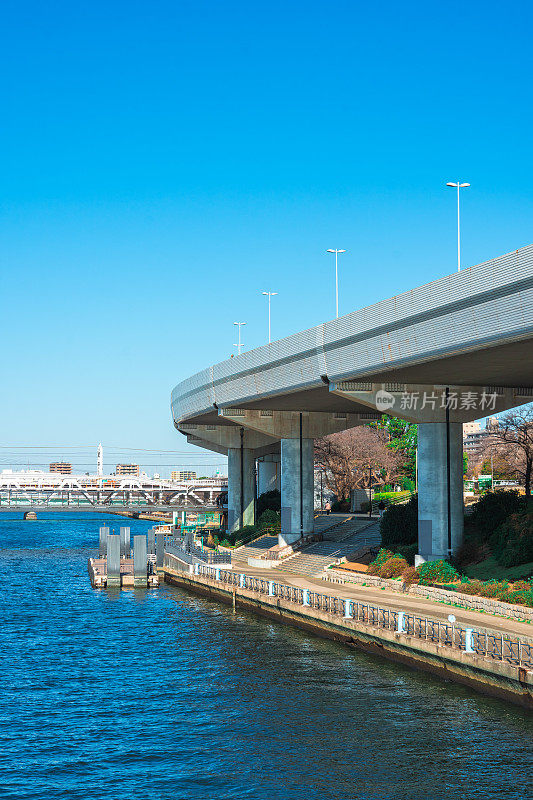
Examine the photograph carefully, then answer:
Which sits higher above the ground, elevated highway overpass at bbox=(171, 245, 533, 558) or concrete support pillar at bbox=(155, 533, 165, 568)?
elevated highway overpass at bbox=(171, 245, 533, 558)

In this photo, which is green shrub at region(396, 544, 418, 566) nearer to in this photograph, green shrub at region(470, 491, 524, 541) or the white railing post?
green shrub at region(470, 491, 524, 541)

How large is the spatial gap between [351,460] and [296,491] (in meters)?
32.6

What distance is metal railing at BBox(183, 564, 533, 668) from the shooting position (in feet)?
92.1

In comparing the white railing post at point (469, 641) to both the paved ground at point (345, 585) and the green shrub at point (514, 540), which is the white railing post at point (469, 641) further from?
the green shrub at point (514, 540)

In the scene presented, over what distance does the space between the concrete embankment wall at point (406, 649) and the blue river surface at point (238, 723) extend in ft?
1.42

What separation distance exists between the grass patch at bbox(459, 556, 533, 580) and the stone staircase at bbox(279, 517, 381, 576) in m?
14.2

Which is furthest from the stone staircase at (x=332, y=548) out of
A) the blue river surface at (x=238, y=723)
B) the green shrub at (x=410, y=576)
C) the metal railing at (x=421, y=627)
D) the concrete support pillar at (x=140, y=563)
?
the blue river surface at (x=238, y=723)

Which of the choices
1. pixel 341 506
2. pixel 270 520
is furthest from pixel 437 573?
pixel 341 506

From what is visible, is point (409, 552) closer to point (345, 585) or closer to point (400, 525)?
point (345, 585)

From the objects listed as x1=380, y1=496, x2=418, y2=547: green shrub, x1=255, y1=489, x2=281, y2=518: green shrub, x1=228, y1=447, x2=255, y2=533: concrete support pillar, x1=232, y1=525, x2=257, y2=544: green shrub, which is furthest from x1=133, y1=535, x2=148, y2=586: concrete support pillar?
x1=255, y1=489, x2=281, y2=518: green shrub

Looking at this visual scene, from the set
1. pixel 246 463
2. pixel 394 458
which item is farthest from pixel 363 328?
pixel 394 458

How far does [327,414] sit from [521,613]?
34.4 metres

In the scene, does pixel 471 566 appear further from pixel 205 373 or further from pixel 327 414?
pixel 205 373

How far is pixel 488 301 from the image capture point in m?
33.5
